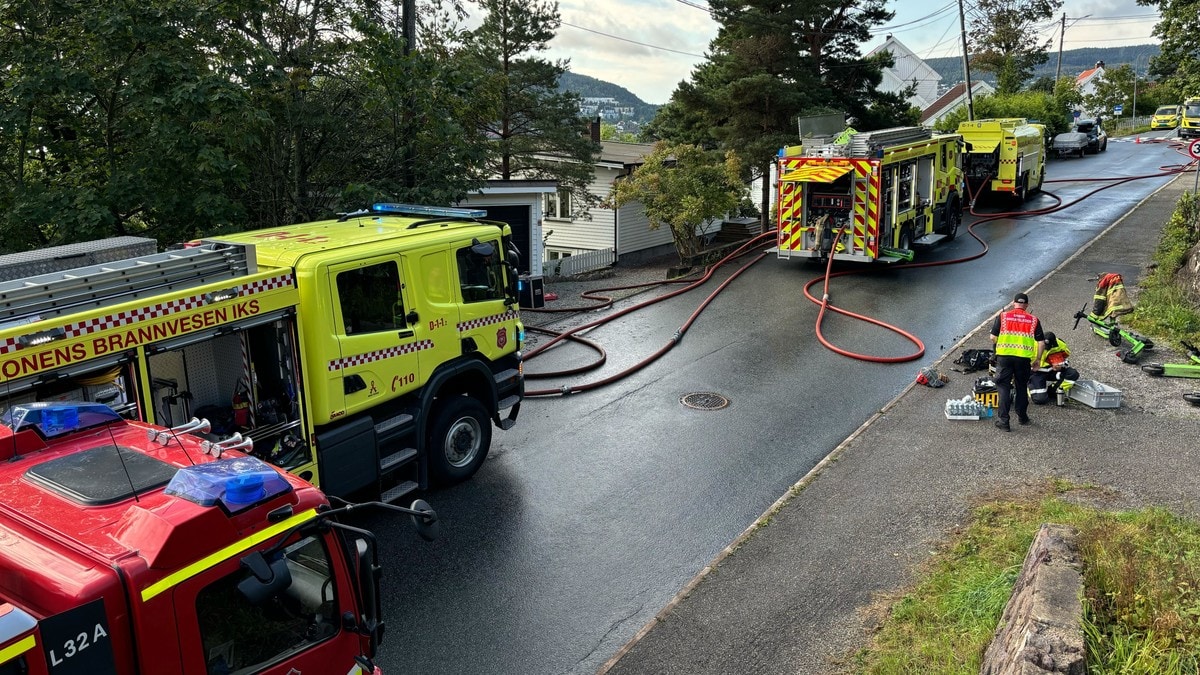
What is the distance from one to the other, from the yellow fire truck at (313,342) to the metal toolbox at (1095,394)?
668cm

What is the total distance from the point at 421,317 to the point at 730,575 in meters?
3.67

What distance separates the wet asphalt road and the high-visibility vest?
1.83 m

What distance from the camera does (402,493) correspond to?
7.73 metres

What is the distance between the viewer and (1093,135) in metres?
40.4

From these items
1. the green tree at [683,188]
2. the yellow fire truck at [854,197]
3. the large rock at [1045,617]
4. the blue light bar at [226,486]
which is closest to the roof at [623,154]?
the green tree at [683,188]

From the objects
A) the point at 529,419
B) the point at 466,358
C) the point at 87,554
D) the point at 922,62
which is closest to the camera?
the point at 87,554

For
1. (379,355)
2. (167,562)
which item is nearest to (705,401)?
(379,355)

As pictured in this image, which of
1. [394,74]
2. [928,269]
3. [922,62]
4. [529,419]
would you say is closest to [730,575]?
[529,419]

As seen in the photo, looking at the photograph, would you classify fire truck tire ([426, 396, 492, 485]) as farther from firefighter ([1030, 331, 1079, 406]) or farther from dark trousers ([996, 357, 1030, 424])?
firefighter ([1030, 331, 1079, 406])

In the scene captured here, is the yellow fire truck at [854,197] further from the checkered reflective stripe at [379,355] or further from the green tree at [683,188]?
the checkered reflective stripe at [379,355]

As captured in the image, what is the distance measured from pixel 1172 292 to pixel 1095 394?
5.04 m

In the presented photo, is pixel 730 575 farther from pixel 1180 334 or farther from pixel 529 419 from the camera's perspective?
pixel 1180 334

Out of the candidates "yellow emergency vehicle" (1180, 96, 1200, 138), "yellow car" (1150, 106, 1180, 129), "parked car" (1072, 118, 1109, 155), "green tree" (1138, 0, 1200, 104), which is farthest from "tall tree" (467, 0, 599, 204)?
"yellow car" (1150, 106, 1180, 129)

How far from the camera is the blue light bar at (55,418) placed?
4430 millimetres
